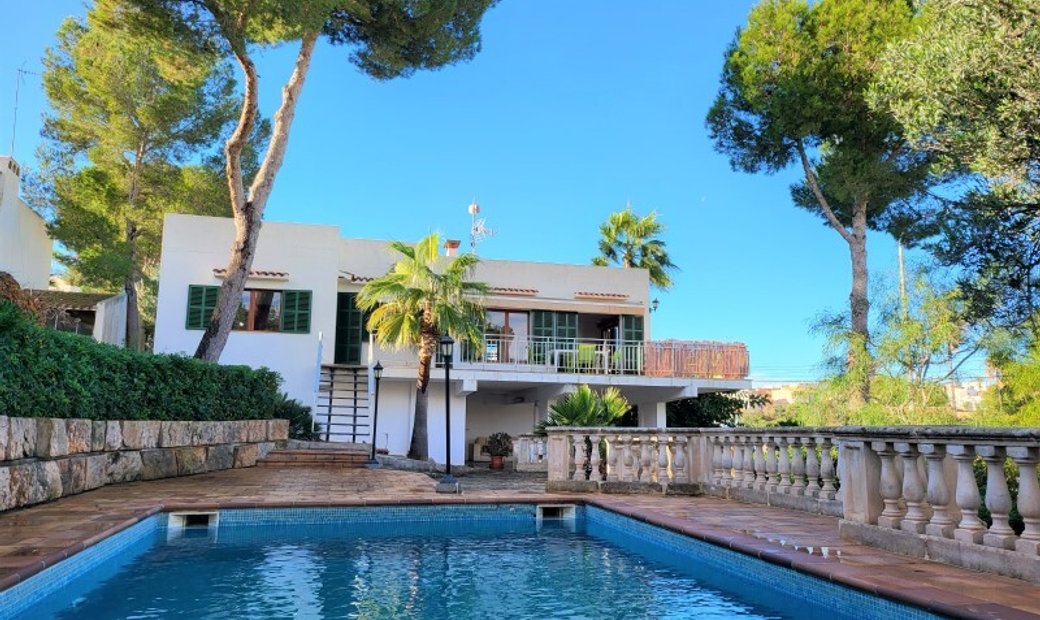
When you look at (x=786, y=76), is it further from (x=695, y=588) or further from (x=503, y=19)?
(x=695, y=588)

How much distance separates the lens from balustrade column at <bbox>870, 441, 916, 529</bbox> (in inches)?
188

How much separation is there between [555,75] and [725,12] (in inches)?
230

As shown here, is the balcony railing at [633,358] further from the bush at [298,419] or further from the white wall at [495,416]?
the bush at [298,419]

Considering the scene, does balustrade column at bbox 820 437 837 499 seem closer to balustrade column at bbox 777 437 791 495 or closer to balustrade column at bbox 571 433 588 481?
balustrade column at bbox 777 437 791 495

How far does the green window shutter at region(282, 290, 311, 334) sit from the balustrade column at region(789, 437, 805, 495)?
40.2 ft

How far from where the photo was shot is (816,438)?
660 centimetres

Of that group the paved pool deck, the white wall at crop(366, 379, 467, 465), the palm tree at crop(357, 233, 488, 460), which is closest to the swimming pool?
the paved pool deck

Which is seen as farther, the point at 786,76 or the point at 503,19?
the point at 503,19

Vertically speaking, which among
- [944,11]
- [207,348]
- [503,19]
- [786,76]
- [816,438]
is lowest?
[816,438]

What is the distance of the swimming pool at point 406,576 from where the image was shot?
4.25 m

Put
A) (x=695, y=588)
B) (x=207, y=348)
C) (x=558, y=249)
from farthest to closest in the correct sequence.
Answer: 1. (x=558, y=249)
2. (x=207, y=348)
3. (x=695, y=588)

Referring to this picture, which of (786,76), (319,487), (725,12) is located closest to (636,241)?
(725,12)

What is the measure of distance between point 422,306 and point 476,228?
922cm

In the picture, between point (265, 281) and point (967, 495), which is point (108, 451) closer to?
point (265, 281)
